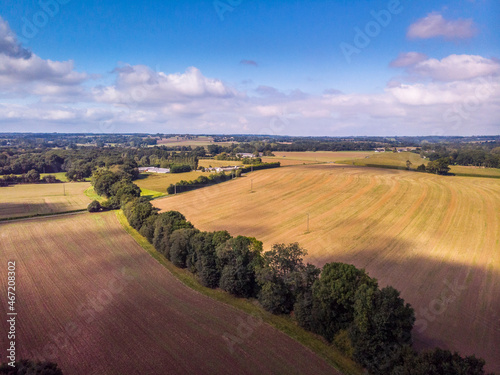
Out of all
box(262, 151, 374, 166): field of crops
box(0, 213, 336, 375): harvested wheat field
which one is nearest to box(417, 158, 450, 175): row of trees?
box(262, 151, 374, 166): field of crops

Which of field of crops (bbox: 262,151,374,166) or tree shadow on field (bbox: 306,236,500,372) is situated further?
field of crops (bbox: 262,151,374,166)

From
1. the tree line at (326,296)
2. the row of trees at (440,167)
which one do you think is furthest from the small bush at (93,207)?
the row of trees at (440,167)

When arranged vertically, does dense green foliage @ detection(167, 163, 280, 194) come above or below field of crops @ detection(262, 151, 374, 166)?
A: below

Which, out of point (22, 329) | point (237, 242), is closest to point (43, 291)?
point (22, 329)

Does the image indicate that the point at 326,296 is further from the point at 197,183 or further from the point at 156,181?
the point at 156,181

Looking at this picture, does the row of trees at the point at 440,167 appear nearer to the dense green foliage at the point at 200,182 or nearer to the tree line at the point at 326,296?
the dense green foliage at the point at 200,182

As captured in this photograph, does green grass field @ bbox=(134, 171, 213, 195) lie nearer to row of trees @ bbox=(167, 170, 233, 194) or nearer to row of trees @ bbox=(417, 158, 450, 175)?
row of trees @ bbox=(167, 170, 233, 194)

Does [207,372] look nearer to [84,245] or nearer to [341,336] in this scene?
[341,336]

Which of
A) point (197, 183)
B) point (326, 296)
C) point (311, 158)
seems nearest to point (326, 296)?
point (326, 296)
